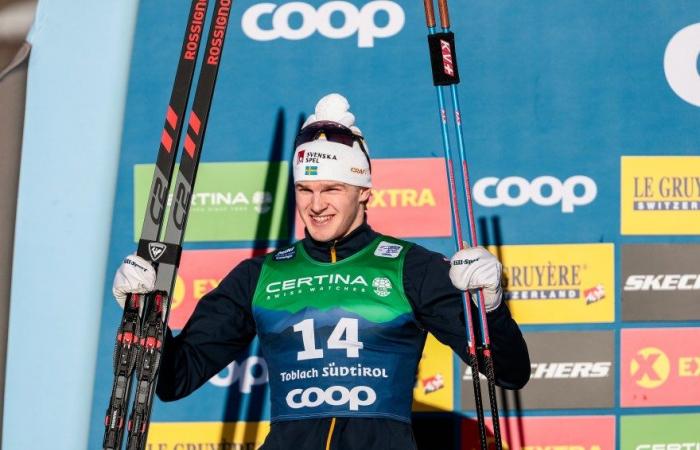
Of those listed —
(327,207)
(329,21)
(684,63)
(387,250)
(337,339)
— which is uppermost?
(329,21)

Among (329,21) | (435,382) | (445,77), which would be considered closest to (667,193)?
(435,382)

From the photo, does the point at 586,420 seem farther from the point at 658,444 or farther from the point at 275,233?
the point at 275,233

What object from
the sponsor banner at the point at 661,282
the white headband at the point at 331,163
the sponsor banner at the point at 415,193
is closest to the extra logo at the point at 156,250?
the white headband at the point at 331,163

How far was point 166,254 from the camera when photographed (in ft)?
9.75

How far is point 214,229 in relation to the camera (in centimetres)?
414

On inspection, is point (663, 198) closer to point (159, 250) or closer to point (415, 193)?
point (415, 193)

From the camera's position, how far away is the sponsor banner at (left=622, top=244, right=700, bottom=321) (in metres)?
4.05

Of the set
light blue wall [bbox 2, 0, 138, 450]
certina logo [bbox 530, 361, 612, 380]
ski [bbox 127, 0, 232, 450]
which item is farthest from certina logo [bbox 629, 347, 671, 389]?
light blue wall [bbox 2, 0, 138, 450]

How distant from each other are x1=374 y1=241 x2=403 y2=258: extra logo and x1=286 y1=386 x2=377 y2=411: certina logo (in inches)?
16.1

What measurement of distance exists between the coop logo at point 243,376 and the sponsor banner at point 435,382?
0.63 metres

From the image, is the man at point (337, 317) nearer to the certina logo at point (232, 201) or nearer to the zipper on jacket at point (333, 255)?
the zipper on jacket at point (333, 255)

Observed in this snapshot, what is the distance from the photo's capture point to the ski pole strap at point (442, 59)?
A: 10.0 ft

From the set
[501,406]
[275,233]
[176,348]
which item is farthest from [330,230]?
[501,406]

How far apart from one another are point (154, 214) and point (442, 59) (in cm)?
98
